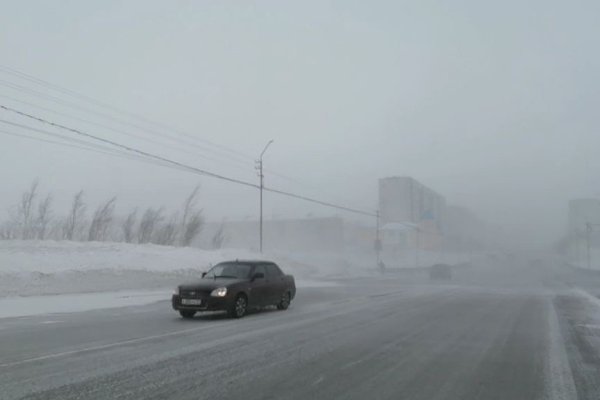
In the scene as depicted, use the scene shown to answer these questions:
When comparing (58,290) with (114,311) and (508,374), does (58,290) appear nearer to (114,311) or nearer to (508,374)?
(114,311)

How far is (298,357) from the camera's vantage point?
9055 mm

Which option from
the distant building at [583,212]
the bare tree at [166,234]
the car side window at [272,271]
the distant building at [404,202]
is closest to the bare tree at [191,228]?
the bare tree at [166,234]

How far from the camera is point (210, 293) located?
14836mm

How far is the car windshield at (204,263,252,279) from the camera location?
1645 cm

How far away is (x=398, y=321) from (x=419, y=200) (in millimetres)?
124363

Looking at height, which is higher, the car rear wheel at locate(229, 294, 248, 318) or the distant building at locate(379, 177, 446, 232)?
the distant building at locate(379, 177, 446, 232)

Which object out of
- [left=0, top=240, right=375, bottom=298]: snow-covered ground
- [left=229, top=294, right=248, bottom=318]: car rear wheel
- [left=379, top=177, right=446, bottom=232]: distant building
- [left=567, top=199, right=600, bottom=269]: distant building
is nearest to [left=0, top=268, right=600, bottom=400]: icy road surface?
[left=229, top=294, right=248, bottom=318]: car rear wheel

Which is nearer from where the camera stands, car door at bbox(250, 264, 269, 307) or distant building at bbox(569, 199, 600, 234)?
car door at bbox(250, 264, 269, 307)

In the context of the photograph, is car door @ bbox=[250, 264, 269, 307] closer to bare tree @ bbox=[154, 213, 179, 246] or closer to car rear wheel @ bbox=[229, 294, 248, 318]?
car rear wheel @ bbox=[229, 294, 248, 318]

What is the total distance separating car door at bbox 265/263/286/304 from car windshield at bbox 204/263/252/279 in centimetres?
96

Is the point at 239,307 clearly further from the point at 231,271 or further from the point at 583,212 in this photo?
the point at 583,212

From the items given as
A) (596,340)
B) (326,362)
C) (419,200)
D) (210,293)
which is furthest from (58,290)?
(419,200)

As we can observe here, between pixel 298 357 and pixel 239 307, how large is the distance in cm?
650

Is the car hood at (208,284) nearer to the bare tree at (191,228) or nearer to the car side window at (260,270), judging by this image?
the car side window at (260,270)
